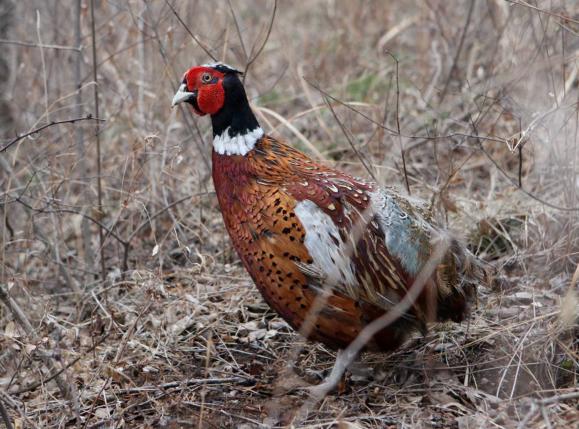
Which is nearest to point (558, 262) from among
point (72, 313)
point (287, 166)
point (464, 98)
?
point (287, 166)

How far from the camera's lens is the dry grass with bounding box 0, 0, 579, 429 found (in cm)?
414

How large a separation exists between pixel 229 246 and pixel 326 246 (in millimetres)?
1861

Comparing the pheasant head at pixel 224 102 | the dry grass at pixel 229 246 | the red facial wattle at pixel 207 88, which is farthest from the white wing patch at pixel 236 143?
the dry grass at pixel 229 246

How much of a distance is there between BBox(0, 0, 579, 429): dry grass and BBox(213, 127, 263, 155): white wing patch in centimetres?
39

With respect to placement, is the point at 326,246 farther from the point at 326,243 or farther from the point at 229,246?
the point at 229,246

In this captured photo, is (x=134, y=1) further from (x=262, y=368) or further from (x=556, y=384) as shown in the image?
(x=556, y=384)

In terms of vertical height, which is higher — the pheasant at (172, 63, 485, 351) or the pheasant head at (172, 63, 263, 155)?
the pheasant head at (172, 63, 263, 155)

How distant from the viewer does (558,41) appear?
636 centimetres

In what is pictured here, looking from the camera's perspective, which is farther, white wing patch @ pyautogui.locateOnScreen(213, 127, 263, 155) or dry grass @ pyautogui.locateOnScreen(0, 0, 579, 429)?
white wing patch @ pyautogui.locateOnScreen(213, 127, 263, 155)

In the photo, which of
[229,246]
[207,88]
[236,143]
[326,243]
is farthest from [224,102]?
[229,246]

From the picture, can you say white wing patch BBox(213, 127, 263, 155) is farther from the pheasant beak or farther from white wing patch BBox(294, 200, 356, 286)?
white wing patch BBox(294, 200, 356, 286)

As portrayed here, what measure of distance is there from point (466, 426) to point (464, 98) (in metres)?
3.57

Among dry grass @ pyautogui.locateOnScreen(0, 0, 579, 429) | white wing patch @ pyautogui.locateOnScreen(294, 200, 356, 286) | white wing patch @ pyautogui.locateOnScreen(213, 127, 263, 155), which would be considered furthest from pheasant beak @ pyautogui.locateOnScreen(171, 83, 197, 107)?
white wing patch @ pyautogui.locateOnScreen(294, 200, 356, 286)

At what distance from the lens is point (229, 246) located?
18.8ft
